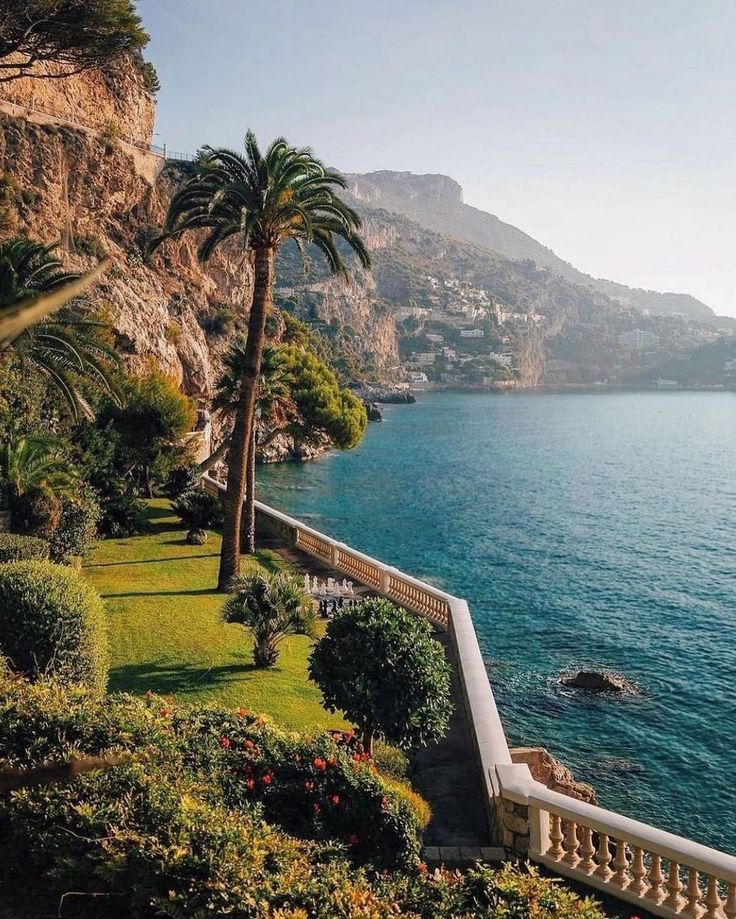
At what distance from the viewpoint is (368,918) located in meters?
4.87

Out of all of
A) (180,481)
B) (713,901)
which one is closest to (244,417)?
(180,481)

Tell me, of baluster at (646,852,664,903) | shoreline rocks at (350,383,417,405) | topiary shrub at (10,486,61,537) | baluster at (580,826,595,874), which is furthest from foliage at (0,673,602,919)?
shoreline rocks at (350,383,417,405)

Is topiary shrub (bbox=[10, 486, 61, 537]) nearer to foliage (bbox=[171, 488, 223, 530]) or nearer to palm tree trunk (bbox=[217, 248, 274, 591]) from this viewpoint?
palm tree trunk (bbox=[217, 248, 274, 591])

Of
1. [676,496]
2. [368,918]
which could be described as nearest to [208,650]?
[368,918]

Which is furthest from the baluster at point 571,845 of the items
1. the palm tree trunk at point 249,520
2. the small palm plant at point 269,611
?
the palm tree trunk at point 249,520

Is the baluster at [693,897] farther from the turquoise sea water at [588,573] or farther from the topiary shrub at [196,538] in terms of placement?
the topiary shrub at [196,538]

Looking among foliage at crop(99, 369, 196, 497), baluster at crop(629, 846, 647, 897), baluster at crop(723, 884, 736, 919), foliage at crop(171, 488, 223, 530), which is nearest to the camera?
baluster at crop(723, 884, 736, 919)

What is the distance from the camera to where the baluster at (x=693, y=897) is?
798 centimetres

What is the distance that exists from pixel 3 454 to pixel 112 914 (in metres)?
18.7

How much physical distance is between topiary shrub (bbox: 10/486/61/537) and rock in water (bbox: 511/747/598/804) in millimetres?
15058

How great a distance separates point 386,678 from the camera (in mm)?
10484

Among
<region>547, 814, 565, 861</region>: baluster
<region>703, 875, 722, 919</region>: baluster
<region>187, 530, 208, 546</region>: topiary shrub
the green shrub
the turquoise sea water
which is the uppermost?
the green shrub

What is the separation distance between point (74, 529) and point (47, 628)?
11.5 m

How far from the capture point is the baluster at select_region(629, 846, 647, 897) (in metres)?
8.47
